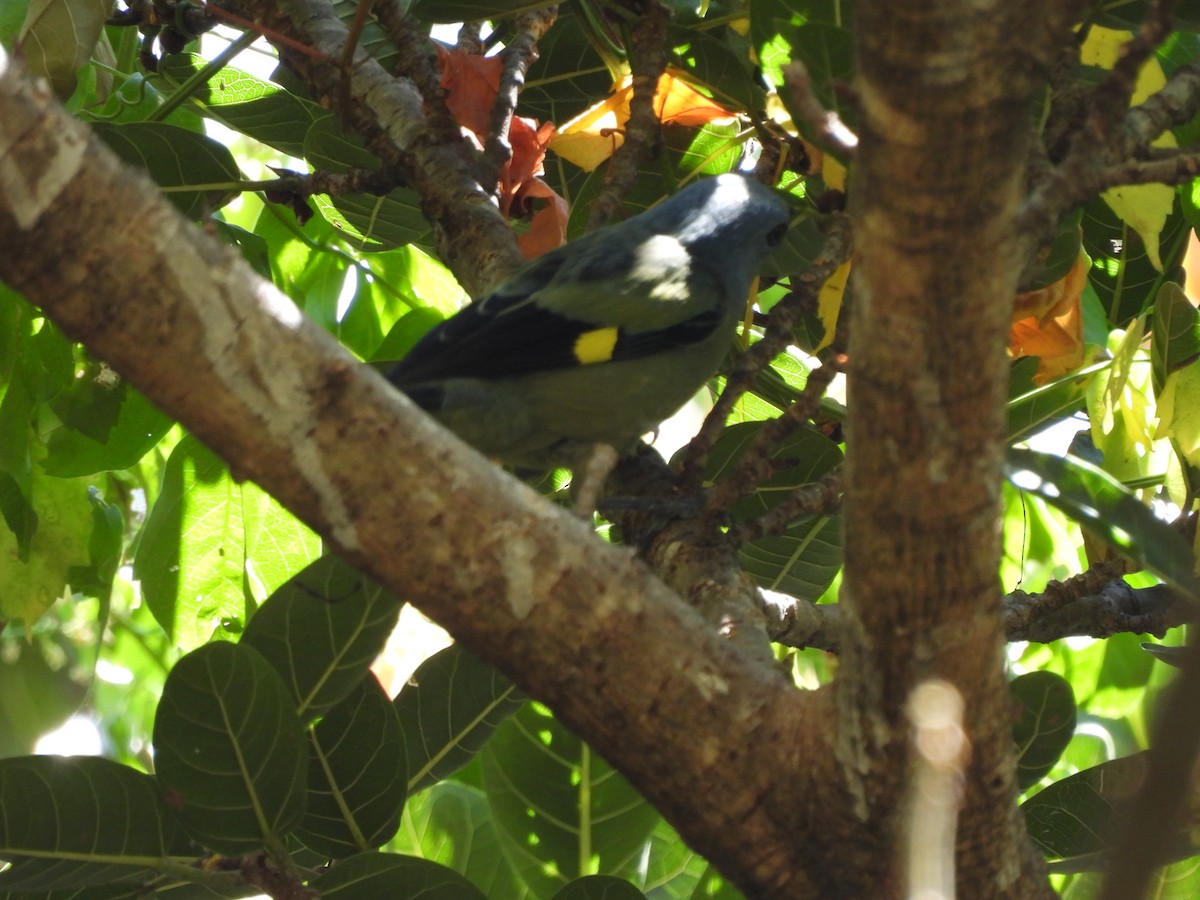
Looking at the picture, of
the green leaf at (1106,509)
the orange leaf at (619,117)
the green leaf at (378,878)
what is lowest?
the green leaf at (378,878)

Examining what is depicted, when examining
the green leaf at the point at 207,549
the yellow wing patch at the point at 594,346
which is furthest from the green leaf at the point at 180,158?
the yellow wing patch at the point at 594,346

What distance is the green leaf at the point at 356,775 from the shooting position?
1.81m

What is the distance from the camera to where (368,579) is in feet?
5.52

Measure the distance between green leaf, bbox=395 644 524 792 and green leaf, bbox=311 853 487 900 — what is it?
0.83 ft

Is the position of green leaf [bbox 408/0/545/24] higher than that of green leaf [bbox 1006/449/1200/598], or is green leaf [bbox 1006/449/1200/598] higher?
green leaf [bbox 408/0/545/24]

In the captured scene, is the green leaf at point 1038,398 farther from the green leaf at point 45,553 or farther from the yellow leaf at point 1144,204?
the green leaf at point 45,553

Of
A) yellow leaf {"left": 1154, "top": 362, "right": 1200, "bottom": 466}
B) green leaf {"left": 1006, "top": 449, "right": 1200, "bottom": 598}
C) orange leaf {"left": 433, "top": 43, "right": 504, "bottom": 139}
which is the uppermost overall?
orange leaf {"left": 433, "top": 43, "right": 504, "bottom": 139}

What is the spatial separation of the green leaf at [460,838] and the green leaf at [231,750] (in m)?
0.59

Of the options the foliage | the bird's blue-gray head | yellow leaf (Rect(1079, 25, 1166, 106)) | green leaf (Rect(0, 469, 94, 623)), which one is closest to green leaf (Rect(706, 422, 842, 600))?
the foliage

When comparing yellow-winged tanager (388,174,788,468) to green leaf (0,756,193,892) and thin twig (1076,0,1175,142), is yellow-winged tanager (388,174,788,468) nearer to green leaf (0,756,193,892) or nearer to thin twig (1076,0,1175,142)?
green leaf (0,756,193,892)

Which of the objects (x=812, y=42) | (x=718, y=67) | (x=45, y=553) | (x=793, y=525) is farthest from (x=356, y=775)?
(x=718, y=67)

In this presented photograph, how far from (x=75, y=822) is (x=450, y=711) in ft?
1.89

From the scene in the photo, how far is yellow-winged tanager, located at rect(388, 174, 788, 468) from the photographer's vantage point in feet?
8.70

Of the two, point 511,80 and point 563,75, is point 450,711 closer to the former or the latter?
point 511,80
